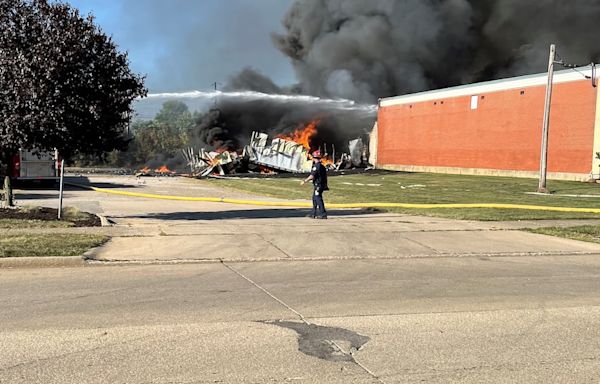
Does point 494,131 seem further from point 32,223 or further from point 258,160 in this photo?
point 32,223

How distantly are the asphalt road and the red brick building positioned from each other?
75.2ft

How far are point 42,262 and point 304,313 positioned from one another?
4.32 metres

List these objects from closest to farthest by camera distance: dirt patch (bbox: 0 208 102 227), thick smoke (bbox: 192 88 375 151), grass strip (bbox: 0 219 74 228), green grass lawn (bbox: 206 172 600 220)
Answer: grass strip (bbox: 0 219 74 228), dirt patch (bbox: 0 208 102 227), green grass lawn (bbox: 206 172 600 220), thick smoke (bbox: 192 88 375 151)

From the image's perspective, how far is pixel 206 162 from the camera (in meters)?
40.4

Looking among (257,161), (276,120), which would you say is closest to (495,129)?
(257,161)

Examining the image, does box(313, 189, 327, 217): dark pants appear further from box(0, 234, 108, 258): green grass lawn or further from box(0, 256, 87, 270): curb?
box(0, 256, 87, 270): curb

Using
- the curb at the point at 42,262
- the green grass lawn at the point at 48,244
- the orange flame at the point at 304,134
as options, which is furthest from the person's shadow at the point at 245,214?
the orange flame at the point at 304,134

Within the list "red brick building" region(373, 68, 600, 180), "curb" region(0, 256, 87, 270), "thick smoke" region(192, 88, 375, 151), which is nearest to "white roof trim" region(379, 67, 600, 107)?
"red brick building" region(373, 68, 600, 180)

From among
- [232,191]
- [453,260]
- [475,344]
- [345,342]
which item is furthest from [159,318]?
[232,191]

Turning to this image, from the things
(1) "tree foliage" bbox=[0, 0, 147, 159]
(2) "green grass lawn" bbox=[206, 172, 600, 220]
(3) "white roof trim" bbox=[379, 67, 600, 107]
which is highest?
(3) "white roof trim" bbox=[379, 67, 600, 107]

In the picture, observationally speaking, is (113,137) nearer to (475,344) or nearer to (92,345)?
(92,345)

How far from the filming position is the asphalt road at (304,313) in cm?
416

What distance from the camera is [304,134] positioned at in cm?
4631

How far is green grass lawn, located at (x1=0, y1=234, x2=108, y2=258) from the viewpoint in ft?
27.7
